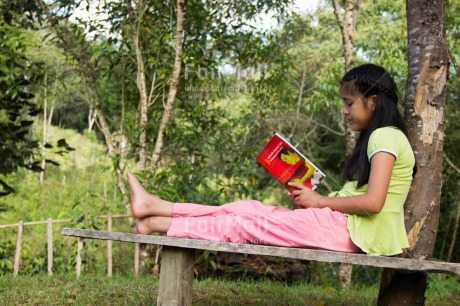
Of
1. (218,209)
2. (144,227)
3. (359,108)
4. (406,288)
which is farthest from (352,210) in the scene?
(144,227)

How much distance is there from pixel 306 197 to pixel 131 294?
1825mm

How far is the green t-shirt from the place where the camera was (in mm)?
2619

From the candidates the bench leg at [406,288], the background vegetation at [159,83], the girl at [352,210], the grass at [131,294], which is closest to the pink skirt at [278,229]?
the girl at [352,210]

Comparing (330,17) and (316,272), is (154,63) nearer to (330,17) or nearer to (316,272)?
(316,272)

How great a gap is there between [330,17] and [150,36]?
9782 millimetres

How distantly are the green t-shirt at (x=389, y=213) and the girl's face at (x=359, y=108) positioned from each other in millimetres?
163

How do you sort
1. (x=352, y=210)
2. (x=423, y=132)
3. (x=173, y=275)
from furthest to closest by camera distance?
1. (x=423, y=132)
2. (x=352, y=210)
3. (x=173, y=275)

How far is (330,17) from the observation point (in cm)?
1536

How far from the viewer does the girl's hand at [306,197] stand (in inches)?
109

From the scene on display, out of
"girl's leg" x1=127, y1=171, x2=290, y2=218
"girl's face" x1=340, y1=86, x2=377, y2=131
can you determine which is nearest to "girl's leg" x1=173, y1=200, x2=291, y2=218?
"girl's leg" x1=127, y1=171, x2=290, y2=218

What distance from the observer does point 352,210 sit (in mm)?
2652

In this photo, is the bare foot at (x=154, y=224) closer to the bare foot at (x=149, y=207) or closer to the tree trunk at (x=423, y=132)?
the bare foot at (x=149, y=207)

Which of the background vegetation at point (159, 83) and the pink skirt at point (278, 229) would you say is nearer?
the pink skirt at point (278, 229)

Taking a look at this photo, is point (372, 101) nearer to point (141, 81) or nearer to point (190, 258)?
point (190, 258)
